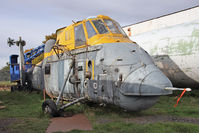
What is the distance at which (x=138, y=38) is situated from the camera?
1488 cm

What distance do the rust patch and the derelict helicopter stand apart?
1.95 ft

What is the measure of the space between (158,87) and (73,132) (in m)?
2.85

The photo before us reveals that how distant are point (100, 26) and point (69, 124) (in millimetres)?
4211

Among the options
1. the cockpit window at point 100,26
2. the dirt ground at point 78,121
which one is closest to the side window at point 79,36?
the cockpit window at point 100,26

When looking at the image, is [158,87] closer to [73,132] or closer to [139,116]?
[139,116]

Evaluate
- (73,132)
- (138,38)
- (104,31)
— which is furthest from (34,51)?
(73,132)

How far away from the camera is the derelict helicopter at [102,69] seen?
6.54m

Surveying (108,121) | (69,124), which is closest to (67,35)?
(69,124)

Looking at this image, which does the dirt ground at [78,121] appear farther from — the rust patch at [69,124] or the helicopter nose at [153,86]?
the helicopter nose at [153,86]

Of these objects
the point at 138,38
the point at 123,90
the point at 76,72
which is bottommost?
the point at 123,90

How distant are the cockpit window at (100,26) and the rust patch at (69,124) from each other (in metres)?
3.54

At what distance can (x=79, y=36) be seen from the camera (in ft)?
30.0

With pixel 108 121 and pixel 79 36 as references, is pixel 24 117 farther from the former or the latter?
pixel 79 36

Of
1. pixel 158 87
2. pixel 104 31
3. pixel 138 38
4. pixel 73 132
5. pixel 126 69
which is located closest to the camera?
pixel 73 132
